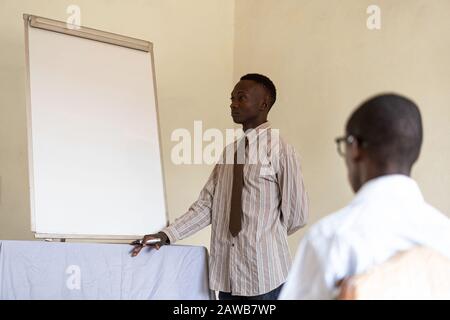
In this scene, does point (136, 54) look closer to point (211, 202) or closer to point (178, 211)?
point (211, 202)

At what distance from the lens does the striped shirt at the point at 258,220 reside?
2283 millimetres

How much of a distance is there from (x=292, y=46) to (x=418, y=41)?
0.93 metres

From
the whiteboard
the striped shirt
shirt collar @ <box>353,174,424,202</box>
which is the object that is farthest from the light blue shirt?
the whiteboard

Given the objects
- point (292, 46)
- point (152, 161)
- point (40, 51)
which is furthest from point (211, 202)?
point (292, 46)

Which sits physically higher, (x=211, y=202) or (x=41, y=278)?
(x=211, y=202)

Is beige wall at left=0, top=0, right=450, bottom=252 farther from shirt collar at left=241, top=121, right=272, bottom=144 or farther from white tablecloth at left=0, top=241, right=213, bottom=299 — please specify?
white tablecloth at left=0, top=241, right=213, bottom=299

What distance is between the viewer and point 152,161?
2.77 metres

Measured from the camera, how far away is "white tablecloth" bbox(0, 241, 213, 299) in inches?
86.5

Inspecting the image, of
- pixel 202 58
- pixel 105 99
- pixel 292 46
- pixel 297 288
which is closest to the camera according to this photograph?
pixel 297 288

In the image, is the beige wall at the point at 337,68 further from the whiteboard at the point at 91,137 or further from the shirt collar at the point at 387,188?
the shirt collar at the point at 387,188

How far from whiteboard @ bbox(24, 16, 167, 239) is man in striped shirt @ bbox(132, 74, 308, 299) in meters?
0.27

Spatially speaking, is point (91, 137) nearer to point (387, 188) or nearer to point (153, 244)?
point (153, 244)

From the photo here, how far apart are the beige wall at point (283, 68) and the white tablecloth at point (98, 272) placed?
1.06m

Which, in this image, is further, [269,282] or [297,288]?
[269,282]
